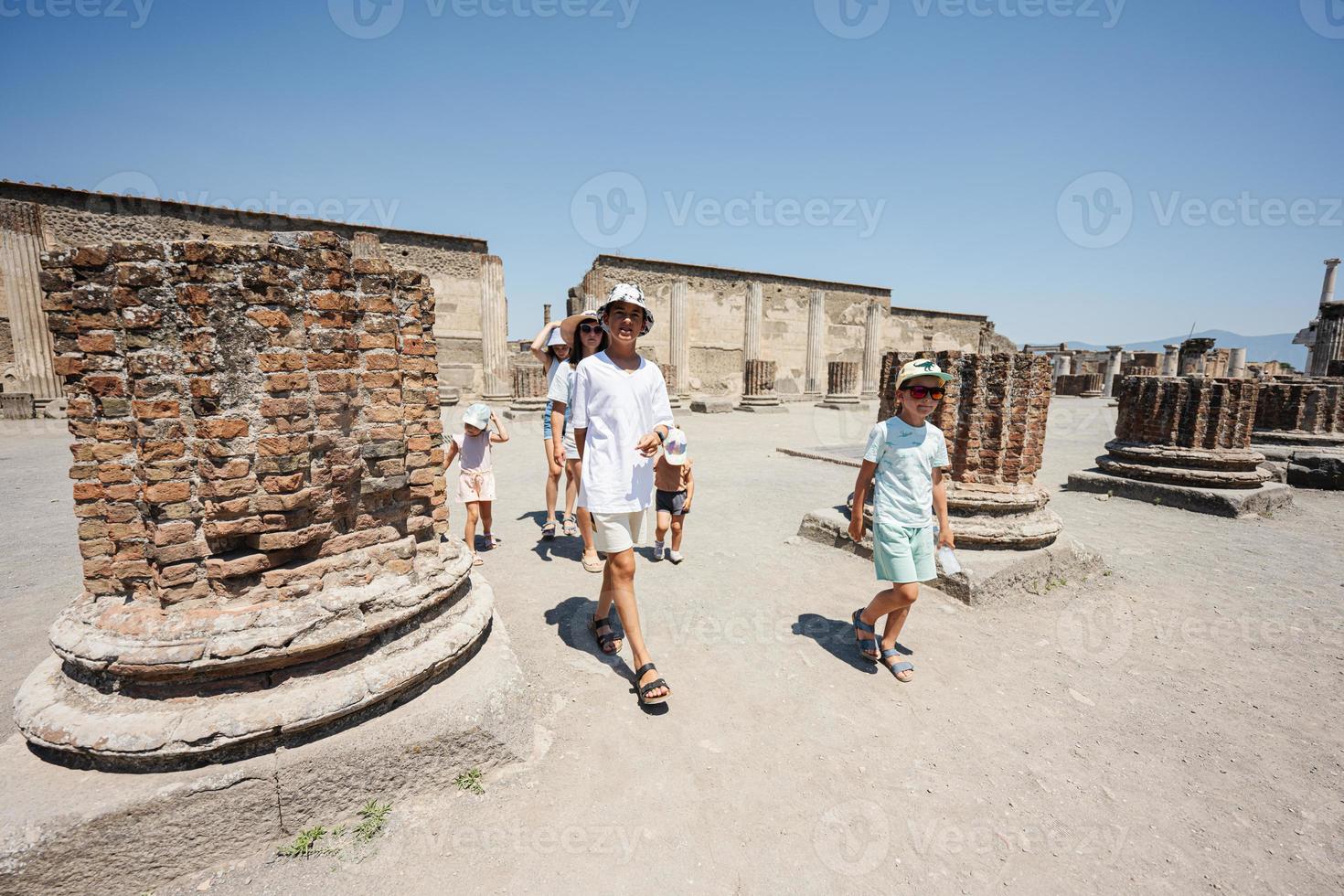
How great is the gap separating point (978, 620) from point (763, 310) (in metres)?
22.5

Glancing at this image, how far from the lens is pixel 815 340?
26219mm

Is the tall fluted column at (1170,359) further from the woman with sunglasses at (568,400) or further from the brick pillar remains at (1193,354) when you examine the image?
the woman with sunglasses at (568,400)

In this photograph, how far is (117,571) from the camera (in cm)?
228

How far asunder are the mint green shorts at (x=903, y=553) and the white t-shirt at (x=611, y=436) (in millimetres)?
1293

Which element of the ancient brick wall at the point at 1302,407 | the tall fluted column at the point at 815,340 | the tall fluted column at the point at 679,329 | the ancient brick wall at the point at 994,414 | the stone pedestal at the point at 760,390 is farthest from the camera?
the tall fluted column at the point at 815,340

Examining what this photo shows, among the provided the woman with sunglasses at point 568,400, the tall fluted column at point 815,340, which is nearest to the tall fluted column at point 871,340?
the tall fluted column at point 815,340

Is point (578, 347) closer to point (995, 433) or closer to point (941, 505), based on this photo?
point (941, 505)

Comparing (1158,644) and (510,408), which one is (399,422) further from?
(510,408)

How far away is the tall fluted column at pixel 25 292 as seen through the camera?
14.5 meters

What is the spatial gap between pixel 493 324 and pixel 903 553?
768 inches

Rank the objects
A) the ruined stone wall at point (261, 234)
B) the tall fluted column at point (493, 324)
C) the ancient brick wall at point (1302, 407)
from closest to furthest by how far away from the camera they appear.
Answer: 1. the ancient brick wall at point (1302, 407)
2. the ruined stone wall at point (261, 234)
3. the tall fluted column at point (493, 324)

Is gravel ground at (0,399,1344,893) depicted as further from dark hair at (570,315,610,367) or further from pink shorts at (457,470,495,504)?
dark hair at (570,315,610,367)

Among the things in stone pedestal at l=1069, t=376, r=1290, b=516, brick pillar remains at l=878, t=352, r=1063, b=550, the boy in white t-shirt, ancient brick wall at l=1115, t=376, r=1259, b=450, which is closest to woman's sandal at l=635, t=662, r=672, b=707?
the boy in white t-shirt

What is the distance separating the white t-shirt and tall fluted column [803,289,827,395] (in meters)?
24.7
